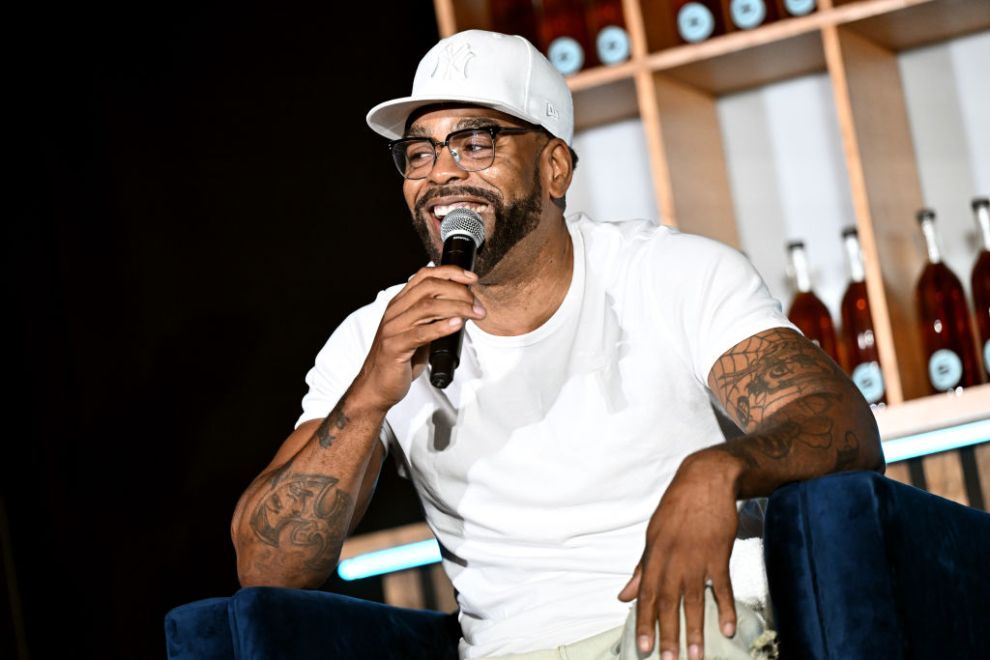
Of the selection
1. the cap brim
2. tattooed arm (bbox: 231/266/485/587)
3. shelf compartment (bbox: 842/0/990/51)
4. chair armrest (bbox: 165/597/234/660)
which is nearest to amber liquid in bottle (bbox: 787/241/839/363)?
shelf compartment (bbox: 842/0/990/51)

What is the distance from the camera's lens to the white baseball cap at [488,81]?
5.71 feet

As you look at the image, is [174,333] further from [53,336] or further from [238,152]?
[238,152]

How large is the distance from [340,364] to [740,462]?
723 mm

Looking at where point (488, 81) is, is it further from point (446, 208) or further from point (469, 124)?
point (446, 208)

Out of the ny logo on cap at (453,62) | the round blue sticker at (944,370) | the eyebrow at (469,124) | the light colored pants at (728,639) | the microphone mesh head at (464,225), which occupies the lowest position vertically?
the light colored pants at (728,639)

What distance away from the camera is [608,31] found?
9.29 feet

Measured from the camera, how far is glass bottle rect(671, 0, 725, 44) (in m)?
2.79

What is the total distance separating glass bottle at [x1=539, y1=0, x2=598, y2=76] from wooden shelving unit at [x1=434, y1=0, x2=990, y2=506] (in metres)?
0.10

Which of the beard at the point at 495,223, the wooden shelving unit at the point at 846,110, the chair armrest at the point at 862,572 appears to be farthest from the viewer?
the wooden shelving unit at the point at 846,110

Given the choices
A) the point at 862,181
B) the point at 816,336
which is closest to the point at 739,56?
the point at 862,181

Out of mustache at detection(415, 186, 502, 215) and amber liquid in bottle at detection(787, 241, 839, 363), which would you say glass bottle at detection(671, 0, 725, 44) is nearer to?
amber liquid in bottle at detection(787, 241, 839, 363)

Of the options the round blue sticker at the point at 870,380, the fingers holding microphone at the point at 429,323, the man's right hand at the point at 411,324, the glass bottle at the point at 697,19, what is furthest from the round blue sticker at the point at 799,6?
the man's right hand at the point at 411,324

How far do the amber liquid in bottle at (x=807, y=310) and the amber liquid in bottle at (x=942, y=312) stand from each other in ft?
0.65

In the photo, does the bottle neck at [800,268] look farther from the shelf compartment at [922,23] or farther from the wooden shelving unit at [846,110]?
the shelf compartment at [922,23]
